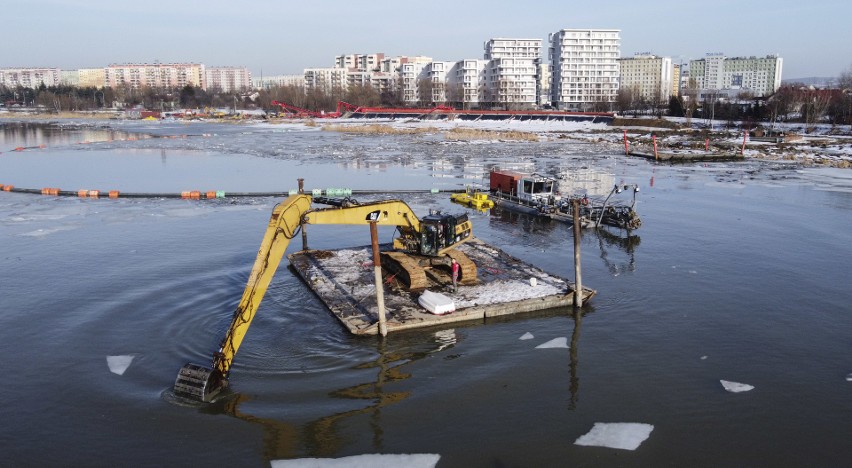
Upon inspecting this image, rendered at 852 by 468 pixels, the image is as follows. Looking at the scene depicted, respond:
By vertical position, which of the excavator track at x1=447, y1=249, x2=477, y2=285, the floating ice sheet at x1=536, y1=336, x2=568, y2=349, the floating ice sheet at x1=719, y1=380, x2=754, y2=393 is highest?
the excavator track at x1=447, y1=249, x2=477, y2=285

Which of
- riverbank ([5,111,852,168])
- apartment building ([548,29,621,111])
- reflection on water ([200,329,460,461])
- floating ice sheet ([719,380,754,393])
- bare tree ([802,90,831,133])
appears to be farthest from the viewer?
apartment building ([548,29,621,111])

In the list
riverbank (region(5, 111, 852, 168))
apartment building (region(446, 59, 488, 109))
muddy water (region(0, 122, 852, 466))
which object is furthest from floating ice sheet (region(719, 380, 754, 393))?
apartment building (region(446, 59, 488, 109))

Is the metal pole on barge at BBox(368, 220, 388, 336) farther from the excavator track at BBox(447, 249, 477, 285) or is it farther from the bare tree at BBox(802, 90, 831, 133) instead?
the bare tree at BBox(802, 90, 831, 133)

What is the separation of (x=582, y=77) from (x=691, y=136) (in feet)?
278

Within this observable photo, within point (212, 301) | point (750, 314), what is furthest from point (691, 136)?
point (212, 301)

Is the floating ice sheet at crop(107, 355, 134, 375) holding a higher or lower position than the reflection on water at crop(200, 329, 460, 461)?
higher

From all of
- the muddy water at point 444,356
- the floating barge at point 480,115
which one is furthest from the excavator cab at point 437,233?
the floating barge at point 480,115

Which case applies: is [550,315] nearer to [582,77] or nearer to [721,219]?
Result: [721,219]

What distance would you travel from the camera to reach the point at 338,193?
3681 centimetres

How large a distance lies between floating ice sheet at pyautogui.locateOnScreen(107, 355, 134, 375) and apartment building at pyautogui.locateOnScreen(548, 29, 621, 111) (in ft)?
527

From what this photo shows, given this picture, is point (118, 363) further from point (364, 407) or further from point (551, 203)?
point (551, 203)

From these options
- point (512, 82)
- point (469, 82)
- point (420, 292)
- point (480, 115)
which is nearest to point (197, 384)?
point (420, 292)

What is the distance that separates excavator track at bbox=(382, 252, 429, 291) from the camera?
65.9 feet

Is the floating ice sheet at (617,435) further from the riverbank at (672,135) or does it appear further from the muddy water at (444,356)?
the riverbank at (672,135)
